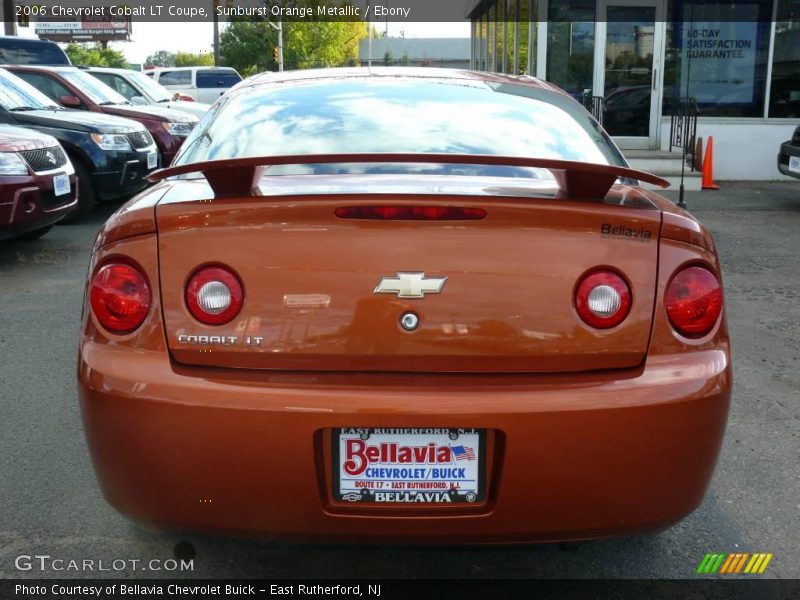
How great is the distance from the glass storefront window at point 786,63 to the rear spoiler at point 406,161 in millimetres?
13401

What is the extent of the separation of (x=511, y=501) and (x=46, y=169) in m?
6.50

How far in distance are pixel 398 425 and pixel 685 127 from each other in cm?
1321

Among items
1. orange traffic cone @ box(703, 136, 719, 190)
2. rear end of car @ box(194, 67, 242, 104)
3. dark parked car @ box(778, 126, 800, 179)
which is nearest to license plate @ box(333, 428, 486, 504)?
dark parked car @ box(778, 126, 800, 179)

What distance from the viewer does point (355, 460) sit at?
2281mm

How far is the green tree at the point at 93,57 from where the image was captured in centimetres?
4706

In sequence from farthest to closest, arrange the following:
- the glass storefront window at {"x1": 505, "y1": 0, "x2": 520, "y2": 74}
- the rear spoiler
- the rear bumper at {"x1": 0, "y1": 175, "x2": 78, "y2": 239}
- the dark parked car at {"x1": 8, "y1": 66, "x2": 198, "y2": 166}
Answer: the glass storefront window at {"x1": 505, "y1": 0, "x2": 520, "y2": 74}, the dark parked car at {"x1": 8, "y1": 66, "x2": 198, "y2": 166}, the rear bumper at {"x1": 0, "y1": 175, "x2": 78, "y2": 239}, the rear spoiler

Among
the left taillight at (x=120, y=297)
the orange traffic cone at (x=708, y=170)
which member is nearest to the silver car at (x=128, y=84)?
the orange traffic cone at (x=708, y=170)

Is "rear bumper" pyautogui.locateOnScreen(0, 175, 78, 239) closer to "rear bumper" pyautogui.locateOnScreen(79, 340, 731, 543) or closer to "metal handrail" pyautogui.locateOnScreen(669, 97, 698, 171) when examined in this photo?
"rear bumper" pyautogui.locateOnScreen(79, 340, 731, 543)

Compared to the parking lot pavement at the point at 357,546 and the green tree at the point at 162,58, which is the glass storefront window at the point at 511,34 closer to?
the parking lot pavement at the point at 357,546

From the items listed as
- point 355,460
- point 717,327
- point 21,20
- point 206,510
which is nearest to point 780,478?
point 717,327

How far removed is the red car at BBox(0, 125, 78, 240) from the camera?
7168mm

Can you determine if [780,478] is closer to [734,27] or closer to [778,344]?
[778,344]

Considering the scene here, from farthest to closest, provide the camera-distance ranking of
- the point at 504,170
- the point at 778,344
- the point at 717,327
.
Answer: the point at 778,344 → the point at 504,170 → the point at 717,327

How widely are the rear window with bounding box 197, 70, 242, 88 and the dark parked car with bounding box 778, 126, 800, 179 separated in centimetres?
2063
